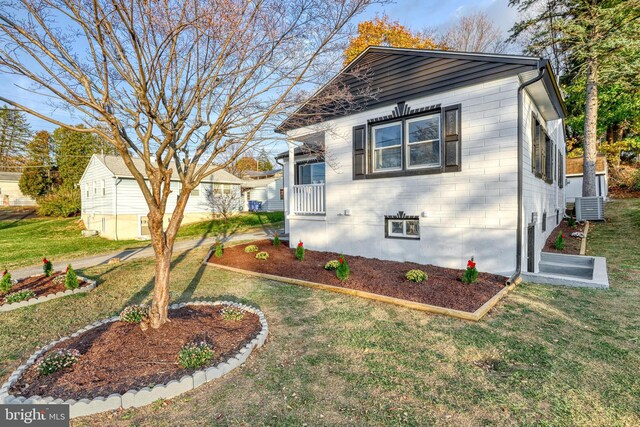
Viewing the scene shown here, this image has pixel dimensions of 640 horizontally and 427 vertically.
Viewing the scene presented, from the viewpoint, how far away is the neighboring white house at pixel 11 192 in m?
35.2

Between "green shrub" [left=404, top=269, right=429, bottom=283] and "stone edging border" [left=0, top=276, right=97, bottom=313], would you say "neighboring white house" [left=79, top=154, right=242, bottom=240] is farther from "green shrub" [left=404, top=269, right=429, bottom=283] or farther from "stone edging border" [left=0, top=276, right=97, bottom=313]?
"green shrub" [left=404, top=269, right=429, bottom=283]

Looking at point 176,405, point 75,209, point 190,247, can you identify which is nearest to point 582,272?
point 176,405

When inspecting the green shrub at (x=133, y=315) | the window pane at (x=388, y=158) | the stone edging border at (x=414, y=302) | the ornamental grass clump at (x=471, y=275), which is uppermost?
the window pane at (x=388, y=158)

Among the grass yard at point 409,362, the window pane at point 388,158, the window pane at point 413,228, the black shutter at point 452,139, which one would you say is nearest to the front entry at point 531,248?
the grass yard at point 409,362

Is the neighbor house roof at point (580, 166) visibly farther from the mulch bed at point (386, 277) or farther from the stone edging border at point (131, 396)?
the stone edging border at point (131, 396)

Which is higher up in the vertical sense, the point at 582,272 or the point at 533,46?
the point at 533,46

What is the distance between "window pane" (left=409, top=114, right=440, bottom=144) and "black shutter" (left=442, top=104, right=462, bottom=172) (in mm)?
279

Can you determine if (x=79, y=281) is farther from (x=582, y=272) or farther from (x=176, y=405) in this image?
(x=582, y=272)

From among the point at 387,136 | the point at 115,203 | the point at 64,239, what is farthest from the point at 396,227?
the point at 64,239

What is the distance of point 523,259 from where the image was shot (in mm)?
6629

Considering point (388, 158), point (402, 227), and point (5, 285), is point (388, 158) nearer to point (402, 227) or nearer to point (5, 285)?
point (402, 227)

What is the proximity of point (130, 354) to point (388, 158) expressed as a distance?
22.8ft

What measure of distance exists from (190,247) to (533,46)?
58.1 feet

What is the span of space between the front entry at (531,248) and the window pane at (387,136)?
373 cm
